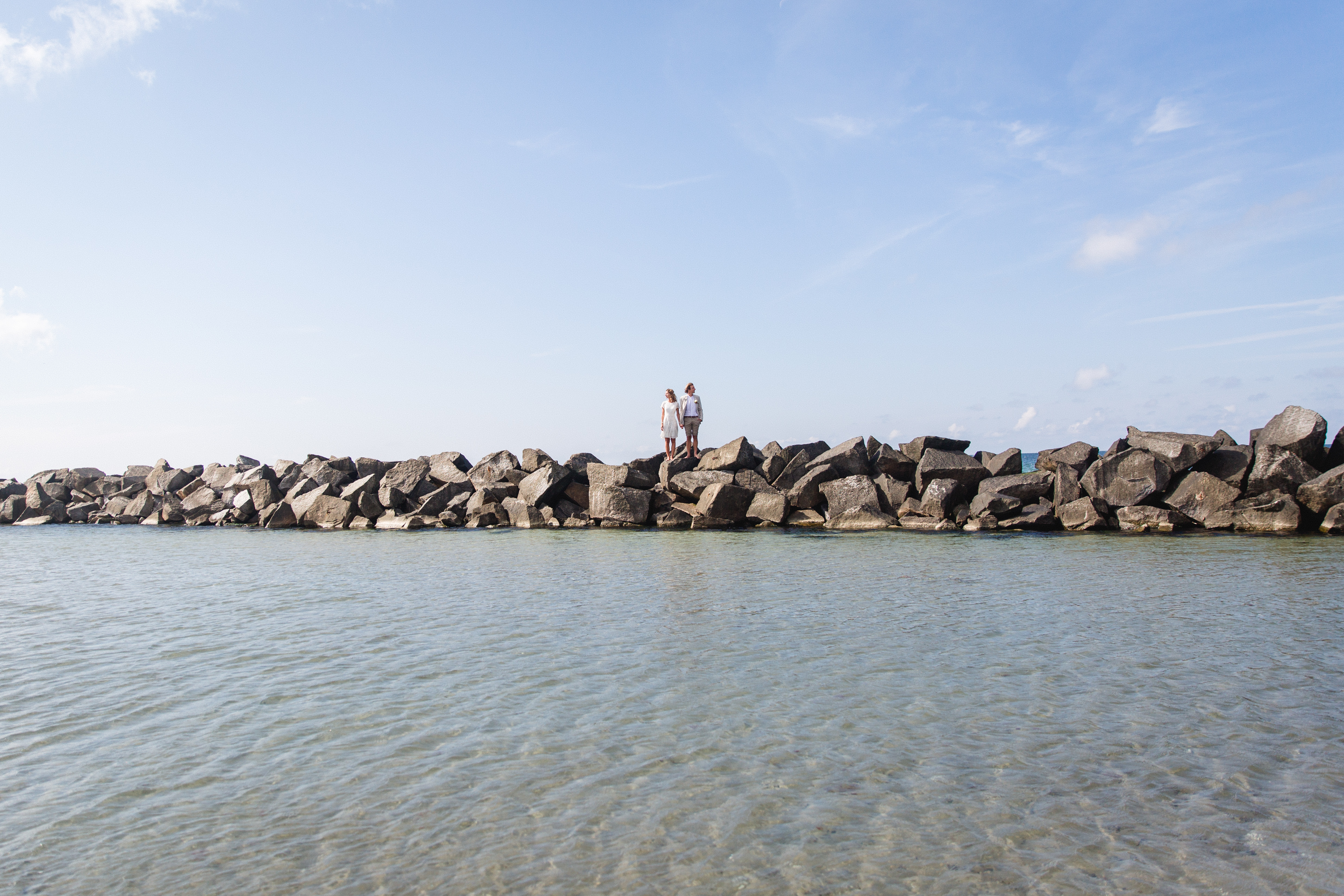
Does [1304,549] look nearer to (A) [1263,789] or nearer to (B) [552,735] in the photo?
(A) [1263,789]

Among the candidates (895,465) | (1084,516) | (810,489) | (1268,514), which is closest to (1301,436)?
(1268,514)

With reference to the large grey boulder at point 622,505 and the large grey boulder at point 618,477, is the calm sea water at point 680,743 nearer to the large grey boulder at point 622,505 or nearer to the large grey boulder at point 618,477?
the large grey boulder at point 622,505

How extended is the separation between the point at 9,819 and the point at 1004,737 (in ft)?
15.1

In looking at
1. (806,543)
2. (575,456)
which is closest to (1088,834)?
(806,543)

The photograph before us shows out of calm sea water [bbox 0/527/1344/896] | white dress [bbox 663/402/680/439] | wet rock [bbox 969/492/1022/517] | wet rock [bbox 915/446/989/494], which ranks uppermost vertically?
white dress [bbox 663/402/680/439]

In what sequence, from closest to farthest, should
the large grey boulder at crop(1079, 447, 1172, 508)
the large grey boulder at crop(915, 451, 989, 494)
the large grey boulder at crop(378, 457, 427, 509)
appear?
the large grey boulder at crop(1079, 447, 1172, 508) → the large grey boulder at crop(915, 451, 989, 494) → the large grey boulder at crop(378, 457, 427, 509)

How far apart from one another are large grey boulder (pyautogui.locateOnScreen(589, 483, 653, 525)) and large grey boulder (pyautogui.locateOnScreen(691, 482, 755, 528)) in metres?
1.20

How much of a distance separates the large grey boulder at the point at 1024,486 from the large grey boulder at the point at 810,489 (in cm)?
317

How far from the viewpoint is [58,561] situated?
1444cm

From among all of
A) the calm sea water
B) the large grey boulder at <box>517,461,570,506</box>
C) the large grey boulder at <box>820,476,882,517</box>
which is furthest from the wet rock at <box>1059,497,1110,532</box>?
the large grey boulder at <box>517,461,570,506</box>

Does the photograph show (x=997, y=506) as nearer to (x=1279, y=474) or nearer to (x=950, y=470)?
(x=950, y=470)

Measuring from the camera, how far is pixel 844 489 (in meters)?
18.2

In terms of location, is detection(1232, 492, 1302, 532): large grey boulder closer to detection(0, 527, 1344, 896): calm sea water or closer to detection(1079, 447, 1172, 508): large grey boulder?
detection(1079, 447, 1172, 508): large grey boulder

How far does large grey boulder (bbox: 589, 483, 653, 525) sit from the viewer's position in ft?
62.2
